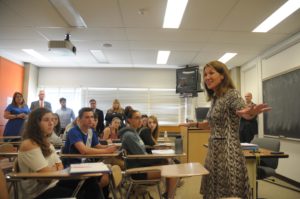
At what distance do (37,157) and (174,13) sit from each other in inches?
117

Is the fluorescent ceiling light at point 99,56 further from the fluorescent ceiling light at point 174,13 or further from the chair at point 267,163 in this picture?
the chair at point 267,163

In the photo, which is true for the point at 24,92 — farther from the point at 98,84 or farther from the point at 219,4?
the point at 219,4

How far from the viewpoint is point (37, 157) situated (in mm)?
1797

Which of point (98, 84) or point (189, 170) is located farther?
point (98, 84)

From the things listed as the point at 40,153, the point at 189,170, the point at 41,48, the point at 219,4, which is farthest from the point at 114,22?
the point at 189,170

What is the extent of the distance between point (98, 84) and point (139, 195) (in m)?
5.21

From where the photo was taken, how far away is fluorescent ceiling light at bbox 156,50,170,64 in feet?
20.2

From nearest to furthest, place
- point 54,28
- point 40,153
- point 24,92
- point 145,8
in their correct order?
point 40,153
point 145,8
point 54,28
point 24,92

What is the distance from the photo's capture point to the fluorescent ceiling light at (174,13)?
3.53m

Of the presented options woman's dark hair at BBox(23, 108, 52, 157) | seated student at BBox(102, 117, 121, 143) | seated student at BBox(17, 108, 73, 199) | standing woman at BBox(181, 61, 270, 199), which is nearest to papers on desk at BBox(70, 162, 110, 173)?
seated student at BBox(17, 108, 73, 199)

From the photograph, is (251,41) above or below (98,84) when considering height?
above

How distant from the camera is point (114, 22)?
4.23 metres

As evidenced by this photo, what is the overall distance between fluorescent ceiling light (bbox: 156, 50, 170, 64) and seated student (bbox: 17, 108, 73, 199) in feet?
14.5

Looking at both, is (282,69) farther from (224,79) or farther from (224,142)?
(224,142)
